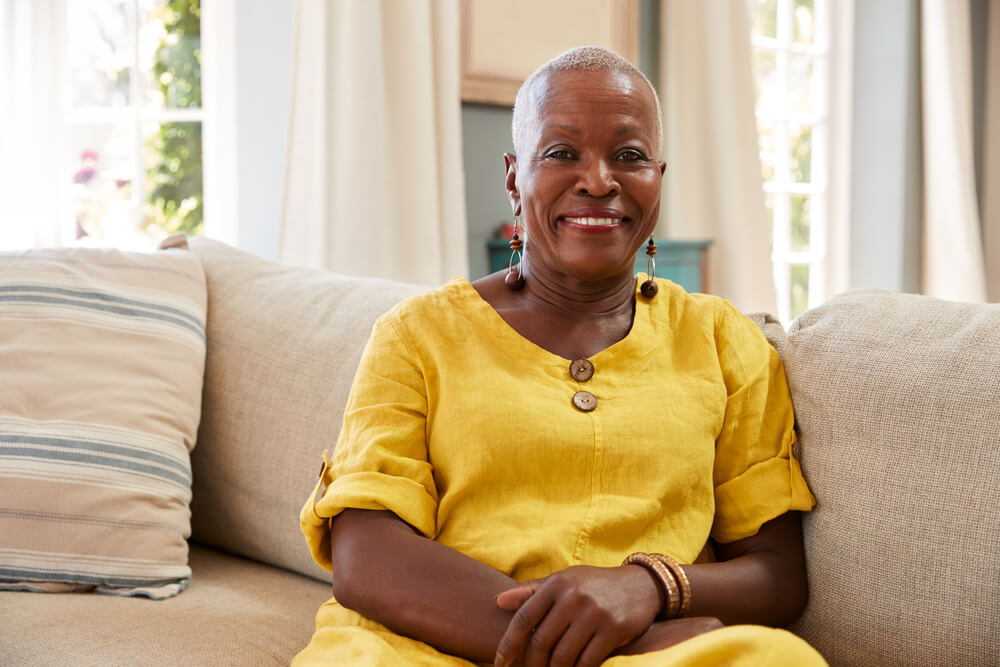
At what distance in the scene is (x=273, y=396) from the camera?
5.61ft

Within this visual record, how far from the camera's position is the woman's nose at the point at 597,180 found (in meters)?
1.22

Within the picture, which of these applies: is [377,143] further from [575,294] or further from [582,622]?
[582,622]

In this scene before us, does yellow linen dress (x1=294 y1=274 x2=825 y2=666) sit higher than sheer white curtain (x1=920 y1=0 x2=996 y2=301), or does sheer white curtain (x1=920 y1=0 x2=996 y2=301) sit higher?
sheer white curtain (x1=920 y1=0 x2=996 y2=301)

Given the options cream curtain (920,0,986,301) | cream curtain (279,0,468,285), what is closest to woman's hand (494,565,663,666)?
cream curtain (279,0,468,285)

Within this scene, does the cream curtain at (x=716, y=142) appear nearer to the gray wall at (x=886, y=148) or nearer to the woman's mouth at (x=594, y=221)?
the gray wall at (x=886, y=148)

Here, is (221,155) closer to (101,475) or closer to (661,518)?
(101,475)

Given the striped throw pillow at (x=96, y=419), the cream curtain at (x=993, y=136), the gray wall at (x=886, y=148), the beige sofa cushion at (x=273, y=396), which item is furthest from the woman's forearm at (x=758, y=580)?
the cream curtain at (x=993, y=136)

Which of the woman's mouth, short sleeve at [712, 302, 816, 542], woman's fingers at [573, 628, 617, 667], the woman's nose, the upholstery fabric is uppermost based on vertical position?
the woman's nose

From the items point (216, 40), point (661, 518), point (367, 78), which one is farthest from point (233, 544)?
point (216, 40)

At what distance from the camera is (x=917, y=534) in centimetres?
116

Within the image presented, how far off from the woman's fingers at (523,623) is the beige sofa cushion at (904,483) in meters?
0.42

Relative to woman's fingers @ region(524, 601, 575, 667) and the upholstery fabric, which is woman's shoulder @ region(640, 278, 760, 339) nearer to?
woman's fingers @ region(524, 601, 575, 667)

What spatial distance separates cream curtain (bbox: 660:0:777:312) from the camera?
3.83 m

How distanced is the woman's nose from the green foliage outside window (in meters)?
2.09
